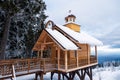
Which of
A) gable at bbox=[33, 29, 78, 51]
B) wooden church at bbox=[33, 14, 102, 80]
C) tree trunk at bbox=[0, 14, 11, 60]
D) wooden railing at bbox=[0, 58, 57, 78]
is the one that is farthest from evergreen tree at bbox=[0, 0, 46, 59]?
wooden railing at bbox=[0, 58, 57, 78]

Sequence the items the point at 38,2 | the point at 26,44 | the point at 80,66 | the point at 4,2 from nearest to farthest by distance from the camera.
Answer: the point at 4,2 → the point at 80,66 → the point at 38,2 → the point at 26,44

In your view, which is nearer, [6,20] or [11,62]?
[11,62]

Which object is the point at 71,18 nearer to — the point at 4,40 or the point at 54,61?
the point at 54,61

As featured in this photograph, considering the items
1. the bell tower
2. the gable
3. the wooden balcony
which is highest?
the bell tower

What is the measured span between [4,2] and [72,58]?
917 cm

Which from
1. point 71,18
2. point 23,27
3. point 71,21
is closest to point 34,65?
point 23,27

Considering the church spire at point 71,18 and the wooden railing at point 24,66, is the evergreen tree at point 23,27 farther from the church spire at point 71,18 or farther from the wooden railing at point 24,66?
the wooden railing at point 24,66

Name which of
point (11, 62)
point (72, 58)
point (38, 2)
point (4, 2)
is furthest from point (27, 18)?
point (11, 62)

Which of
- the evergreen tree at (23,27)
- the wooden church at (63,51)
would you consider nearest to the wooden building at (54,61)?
the wooden church at (63,51)

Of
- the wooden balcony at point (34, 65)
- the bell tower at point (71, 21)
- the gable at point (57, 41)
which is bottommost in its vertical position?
the wooden balcony at point (34, 65)

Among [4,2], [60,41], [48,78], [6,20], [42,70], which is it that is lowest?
[48,78]

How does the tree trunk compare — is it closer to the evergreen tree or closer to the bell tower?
the evergreen tree

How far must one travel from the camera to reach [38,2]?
76.0 ft

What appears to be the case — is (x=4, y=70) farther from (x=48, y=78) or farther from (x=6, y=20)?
(x=48, y=78)
